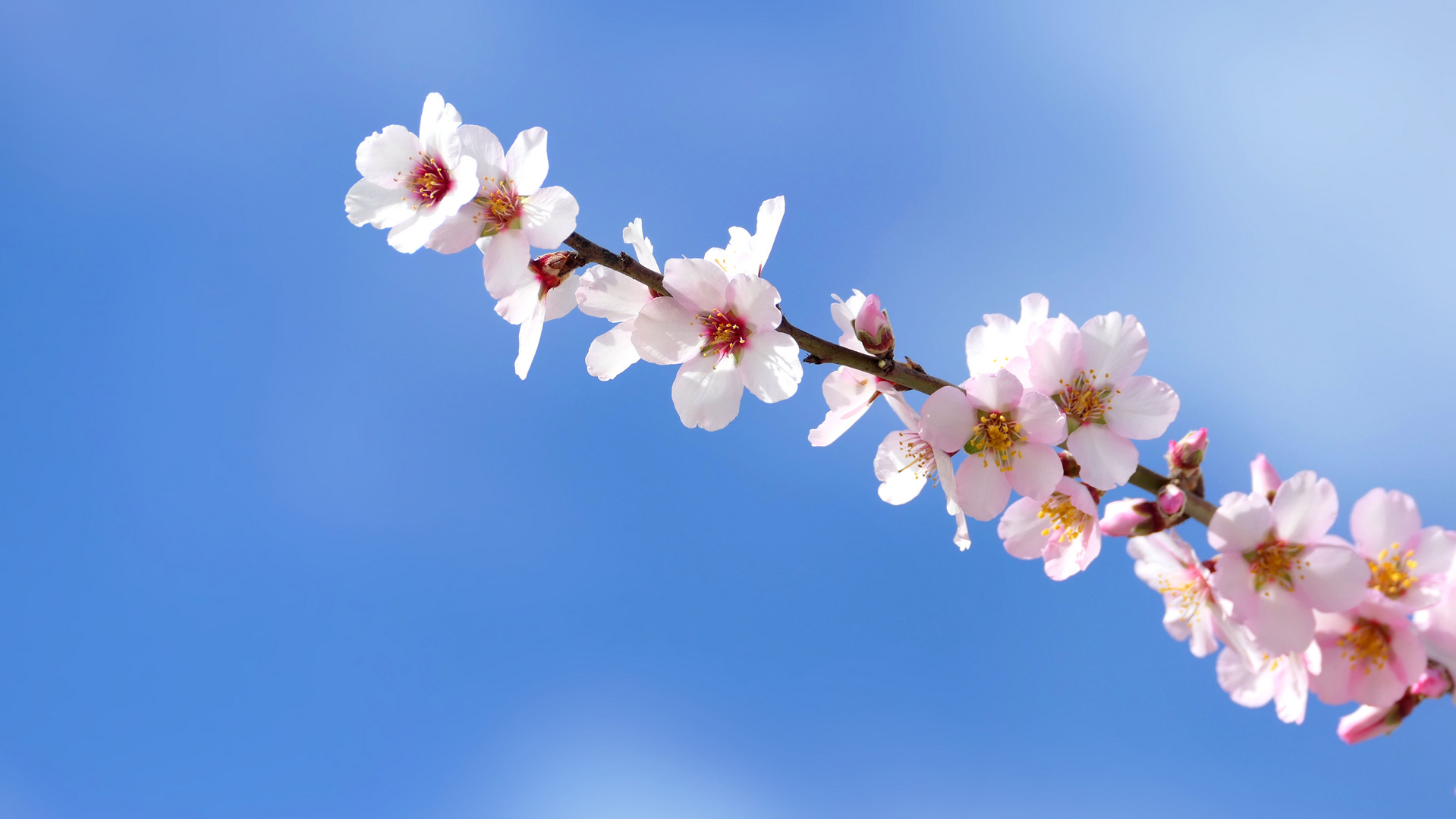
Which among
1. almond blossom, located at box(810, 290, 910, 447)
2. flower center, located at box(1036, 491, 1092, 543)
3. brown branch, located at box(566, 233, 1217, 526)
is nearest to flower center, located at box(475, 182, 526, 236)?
brown branch, located at box(566, 233, 1217, 526)

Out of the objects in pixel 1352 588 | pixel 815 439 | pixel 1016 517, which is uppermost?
pixel 815 439

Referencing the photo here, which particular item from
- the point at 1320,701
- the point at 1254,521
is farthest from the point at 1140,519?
the point at 1320,701

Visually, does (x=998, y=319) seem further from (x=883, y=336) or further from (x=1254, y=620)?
(x=1254, y=620)

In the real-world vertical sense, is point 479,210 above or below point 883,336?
above

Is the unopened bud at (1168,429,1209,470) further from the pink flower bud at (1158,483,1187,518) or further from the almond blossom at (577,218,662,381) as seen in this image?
the almond blossom at (577,218,662,381)

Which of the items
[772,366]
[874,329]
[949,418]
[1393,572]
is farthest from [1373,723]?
[772,366]

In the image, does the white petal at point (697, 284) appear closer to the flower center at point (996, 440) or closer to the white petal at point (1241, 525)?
the flower center at point (996, 440)
